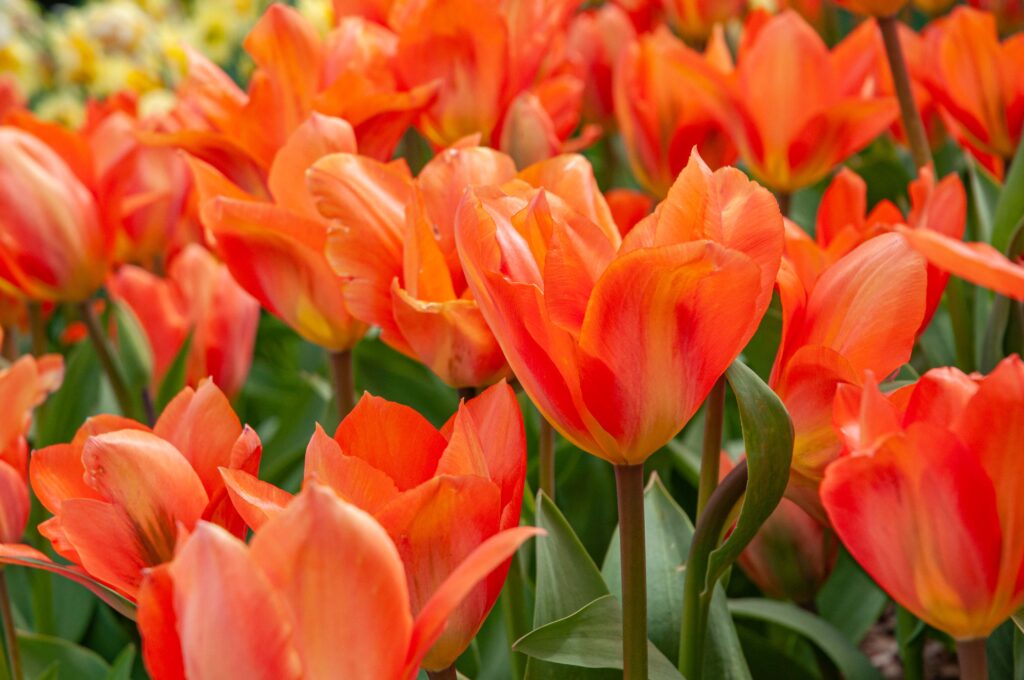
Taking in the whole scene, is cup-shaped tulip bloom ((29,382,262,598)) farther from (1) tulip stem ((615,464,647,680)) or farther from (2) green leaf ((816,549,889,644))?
(2) green leaf ((816,549,889,644))

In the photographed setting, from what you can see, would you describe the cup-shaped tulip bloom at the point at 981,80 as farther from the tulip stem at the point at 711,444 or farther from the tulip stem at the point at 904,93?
the tulip stem at the point at 711,444

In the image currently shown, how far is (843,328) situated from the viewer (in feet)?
1.56

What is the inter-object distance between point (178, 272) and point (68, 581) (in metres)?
0.28

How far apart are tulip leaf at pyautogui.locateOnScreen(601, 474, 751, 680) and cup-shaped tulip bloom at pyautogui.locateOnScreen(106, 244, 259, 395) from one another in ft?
1.32

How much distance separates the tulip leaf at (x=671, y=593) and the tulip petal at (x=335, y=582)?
0.85ft

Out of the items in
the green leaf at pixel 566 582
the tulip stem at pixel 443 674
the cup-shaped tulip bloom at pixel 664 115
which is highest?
the cup-shaped tulip bloom at pixel 664 115

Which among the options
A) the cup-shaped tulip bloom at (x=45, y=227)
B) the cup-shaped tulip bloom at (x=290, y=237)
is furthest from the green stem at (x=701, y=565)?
the cup-shaped tulip bloom at (x=45, y=227)

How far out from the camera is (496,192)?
495mm

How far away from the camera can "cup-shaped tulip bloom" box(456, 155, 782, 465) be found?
1.37 feet

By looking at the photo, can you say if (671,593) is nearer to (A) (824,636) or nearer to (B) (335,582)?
(A) (824,636)

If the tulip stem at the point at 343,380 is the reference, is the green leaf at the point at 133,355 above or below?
below

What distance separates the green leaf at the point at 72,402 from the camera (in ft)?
3.46

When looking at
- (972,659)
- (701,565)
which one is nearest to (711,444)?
(701,565)

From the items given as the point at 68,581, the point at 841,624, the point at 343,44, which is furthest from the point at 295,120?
the point at 841,624
